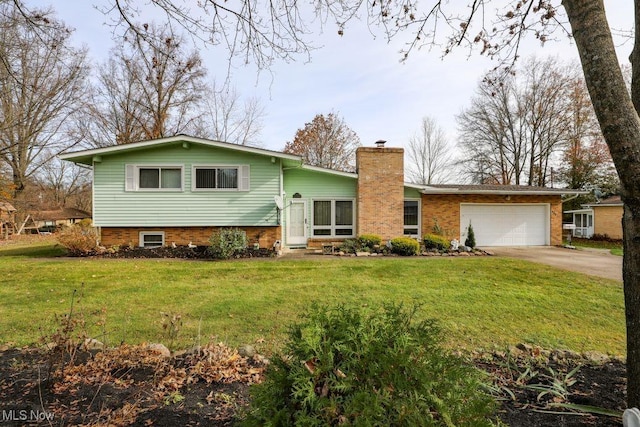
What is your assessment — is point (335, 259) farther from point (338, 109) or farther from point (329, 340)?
point (338, 109)

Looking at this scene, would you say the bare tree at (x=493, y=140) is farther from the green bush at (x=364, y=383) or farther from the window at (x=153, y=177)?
the green bush at (x=364, y=383)

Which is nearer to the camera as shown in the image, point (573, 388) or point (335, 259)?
point (573, 388)

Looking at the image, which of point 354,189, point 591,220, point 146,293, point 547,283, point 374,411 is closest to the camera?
point 374,411

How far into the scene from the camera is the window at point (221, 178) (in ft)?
43.9

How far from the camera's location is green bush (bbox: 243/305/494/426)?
1.38 meters

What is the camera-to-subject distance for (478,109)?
3053cm

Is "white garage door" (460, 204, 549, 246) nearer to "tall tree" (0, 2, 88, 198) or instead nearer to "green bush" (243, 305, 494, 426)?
"green bush" (243, 305, 494, 426)

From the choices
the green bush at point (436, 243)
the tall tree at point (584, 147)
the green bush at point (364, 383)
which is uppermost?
the tall tree at point (584, 147)

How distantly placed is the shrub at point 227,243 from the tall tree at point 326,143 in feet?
64.1

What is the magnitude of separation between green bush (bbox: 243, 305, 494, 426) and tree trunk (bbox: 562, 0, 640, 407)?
1.27 metres

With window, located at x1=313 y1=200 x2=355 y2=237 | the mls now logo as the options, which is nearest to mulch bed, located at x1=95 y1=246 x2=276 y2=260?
window, located at x1=313 y1=200 x2=355 y2=237

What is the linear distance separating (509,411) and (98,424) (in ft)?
8.53

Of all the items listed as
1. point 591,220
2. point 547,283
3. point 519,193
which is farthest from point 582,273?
point 591,220

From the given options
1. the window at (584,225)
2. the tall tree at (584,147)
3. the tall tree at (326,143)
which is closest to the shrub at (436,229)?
the tall tree at (326,143)
